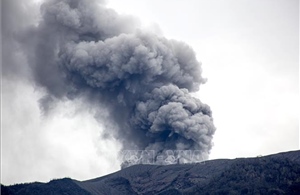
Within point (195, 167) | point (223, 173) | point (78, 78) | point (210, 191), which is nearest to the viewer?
point (210, 191)

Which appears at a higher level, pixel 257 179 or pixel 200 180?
pixel 200 180

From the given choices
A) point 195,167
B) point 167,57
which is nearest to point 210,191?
point 195,167

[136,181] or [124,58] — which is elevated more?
[124,58]

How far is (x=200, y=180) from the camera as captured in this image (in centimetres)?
12281

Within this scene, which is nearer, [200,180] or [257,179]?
[257,179]

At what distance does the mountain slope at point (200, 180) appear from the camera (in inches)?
4363

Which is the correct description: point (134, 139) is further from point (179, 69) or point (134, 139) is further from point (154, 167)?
point (179, 69)

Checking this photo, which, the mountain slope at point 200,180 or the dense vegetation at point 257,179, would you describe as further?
the mountain slope at point 200,180

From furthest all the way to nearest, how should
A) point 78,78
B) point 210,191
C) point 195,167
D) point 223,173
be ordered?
point 78,78, point 195,167, point 223,173, point 210,191

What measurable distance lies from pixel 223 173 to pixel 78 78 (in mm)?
42764

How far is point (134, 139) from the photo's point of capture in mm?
132500

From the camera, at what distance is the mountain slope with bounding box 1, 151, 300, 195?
11081 cm

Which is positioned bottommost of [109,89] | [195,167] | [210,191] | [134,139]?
[210,191]

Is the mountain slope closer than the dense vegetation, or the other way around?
the dense vegetation
